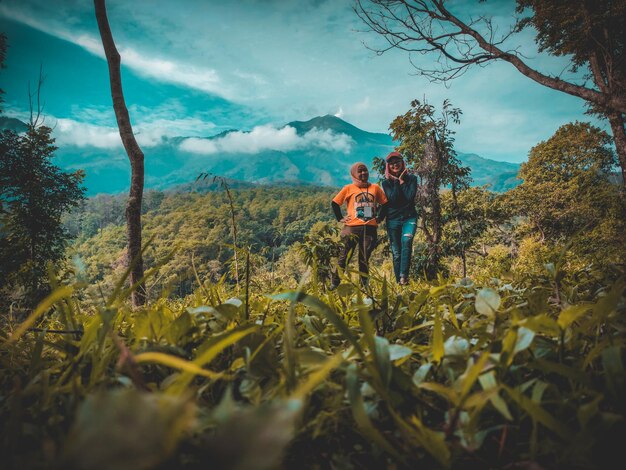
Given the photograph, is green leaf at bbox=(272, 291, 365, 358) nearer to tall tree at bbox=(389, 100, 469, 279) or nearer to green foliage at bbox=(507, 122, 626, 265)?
tall tree at bbox=(389, 100, 469, 279)

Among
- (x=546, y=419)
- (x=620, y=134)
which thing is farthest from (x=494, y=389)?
(x=620, y=134)

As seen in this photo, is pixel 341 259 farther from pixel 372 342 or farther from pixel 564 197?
pixel 564 197

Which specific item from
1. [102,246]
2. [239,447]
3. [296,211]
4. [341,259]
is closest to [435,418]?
[239,447]

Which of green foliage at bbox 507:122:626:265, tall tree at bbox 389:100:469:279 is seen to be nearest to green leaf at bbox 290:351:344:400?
tall tree at bbox 389:100:469:279

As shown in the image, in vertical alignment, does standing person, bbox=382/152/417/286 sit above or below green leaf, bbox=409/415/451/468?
above

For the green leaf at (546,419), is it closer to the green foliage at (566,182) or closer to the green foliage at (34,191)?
the green foliage at (34,191)

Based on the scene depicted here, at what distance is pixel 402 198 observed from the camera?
526 cm

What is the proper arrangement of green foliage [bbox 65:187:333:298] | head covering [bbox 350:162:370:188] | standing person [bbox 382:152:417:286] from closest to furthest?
standing person [bbox 382:152:417:286] → head covering [bbox 350:162:370:188] → green foliage [bbox 65:187:333:298]

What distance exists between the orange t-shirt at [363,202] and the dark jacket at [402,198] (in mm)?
185

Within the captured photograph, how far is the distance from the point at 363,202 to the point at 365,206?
111 mm

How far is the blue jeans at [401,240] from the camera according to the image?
4855 mm

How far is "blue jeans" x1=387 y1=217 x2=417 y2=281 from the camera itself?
4855mm

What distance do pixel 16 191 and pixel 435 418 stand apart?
18.7 metres

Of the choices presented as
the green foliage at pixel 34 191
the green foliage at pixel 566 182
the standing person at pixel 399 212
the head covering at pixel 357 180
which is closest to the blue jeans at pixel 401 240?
the standing person at pixel 399 212
